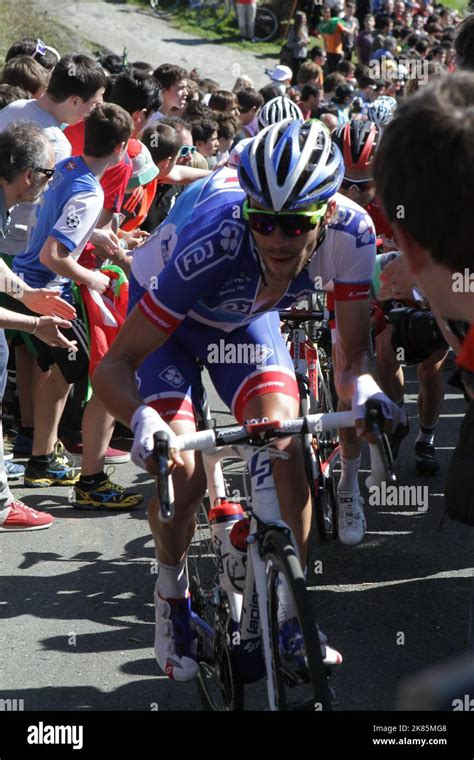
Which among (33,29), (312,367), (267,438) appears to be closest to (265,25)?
(33,29)

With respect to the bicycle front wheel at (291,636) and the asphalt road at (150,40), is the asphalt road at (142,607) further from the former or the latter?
the asphalt road at (150,40)

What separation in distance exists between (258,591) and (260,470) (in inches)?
15.2

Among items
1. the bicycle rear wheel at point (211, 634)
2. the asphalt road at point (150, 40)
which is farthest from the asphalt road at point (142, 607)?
the asphalt road at point (150, 40)

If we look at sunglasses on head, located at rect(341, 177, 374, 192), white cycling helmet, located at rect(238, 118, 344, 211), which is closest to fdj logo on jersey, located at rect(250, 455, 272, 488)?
white cycling helmet, located at rect(238, 118, 344, 211)

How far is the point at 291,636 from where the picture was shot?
3021 millimetres

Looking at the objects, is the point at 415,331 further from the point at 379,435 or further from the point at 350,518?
the point at 350,518

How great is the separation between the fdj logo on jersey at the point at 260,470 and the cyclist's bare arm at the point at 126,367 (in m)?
0.41

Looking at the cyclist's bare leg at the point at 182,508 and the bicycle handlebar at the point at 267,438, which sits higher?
the bicycle handlebar at the point at 267,438

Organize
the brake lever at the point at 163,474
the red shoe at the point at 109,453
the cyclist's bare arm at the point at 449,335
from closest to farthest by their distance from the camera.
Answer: the cyclist's bare arm at the point at 449,335 → the brake lever at the point at 163,474 → the red shoe at the point at 109,453

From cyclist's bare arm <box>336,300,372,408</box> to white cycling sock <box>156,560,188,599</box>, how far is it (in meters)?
0.88

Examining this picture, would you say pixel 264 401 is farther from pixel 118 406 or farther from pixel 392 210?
pixel 392 210

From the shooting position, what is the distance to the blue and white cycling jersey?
354 cm

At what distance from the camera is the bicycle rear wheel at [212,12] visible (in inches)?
1014
